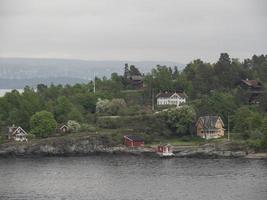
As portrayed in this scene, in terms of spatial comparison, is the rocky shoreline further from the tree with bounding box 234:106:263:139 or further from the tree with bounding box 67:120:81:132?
the tree with bounding box 67:120:81:132

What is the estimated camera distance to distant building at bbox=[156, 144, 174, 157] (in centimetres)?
5522

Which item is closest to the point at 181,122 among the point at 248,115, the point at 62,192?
the point at 248,115

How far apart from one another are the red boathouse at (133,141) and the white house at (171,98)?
570 inches

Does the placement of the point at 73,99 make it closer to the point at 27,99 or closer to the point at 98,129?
the point at 27,99

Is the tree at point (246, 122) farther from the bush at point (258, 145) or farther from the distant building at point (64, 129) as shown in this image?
the distant building at point (64, 129)

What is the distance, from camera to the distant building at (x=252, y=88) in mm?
71250

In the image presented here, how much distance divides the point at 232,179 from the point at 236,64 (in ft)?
126

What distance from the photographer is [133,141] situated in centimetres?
5966

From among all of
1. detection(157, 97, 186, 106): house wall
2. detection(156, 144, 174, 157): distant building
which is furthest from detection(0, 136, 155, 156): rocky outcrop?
detection(157, 97, 186, 106): house wall

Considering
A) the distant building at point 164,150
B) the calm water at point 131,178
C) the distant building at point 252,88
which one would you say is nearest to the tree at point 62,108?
the calm water at point 131,178

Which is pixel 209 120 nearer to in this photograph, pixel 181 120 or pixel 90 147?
pixel 181 120

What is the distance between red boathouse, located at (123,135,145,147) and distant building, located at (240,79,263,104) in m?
16.2

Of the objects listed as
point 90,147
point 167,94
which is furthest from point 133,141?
point 167,94

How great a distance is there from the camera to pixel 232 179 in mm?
41625
